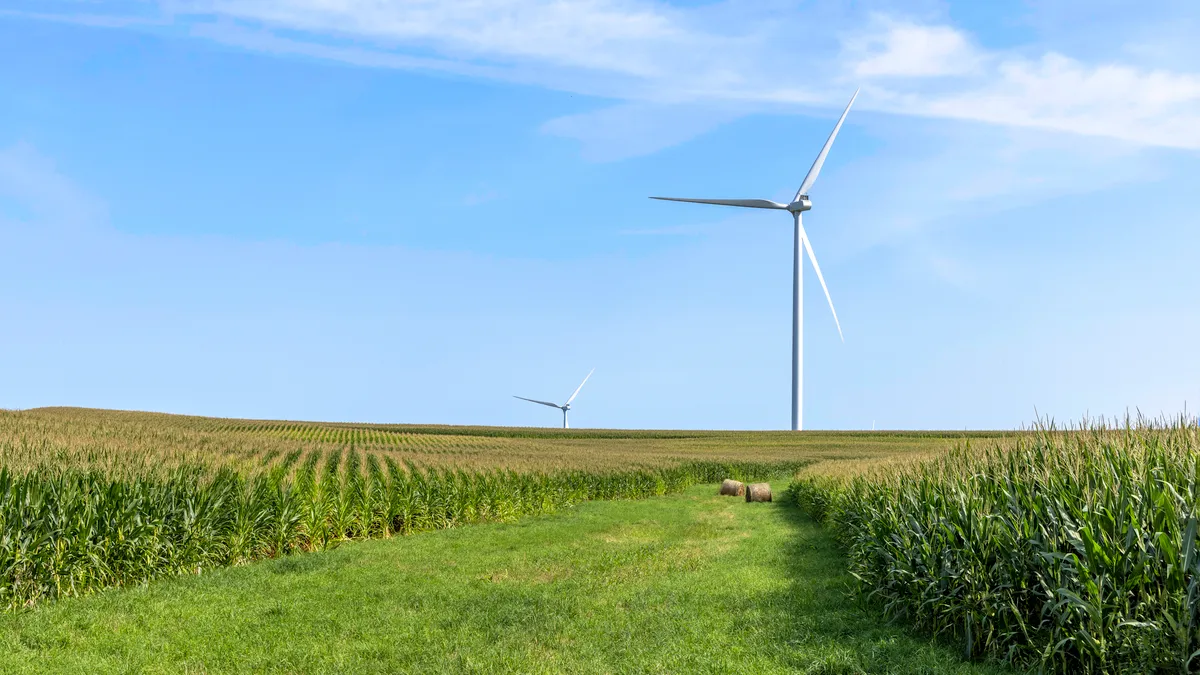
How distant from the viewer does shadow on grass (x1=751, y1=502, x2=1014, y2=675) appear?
10344 mm

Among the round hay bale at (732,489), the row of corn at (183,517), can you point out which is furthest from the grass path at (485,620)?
the round hay bale at (732,489)

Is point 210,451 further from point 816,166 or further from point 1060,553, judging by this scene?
point 816,166

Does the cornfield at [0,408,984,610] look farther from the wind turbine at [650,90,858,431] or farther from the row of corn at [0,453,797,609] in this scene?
the wind turbine at [650,90,858,431]

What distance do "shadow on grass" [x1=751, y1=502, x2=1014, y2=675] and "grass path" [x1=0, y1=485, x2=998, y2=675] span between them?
0.04 m

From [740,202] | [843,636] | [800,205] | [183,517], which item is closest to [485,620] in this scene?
[843,636]

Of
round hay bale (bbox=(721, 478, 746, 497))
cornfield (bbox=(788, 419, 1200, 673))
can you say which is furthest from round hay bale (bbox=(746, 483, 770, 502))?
cornfield (bbox=(788, 419, 1200, 673))

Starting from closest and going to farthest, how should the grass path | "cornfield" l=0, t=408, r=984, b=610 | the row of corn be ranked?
the grass path
the row of corn
"cornfield" l=0, t=408, r=984, b=610

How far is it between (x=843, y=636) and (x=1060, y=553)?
3.63m

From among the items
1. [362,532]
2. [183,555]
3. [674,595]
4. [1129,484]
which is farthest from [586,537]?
[1129,484]

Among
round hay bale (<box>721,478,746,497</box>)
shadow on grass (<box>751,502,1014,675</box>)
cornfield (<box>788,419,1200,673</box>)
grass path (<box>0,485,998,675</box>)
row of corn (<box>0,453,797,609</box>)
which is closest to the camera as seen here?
cornfield (<box>788,419,1200,673</box>)

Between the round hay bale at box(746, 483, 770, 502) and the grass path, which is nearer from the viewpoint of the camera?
the grass path

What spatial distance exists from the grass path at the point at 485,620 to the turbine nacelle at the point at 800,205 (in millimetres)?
61941

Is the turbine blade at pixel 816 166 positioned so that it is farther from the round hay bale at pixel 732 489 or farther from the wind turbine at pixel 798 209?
the round hay bale at pixel 732 489

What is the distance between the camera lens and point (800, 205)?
78062mm
